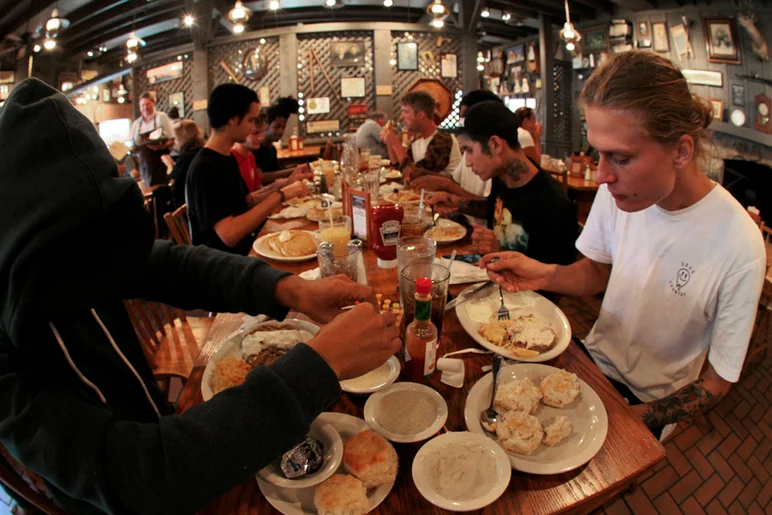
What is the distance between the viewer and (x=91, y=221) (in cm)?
75

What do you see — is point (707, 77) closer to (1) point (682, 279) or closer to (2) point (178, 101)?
(1) point (682, 279)

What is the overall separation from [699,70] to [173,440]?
8.21m

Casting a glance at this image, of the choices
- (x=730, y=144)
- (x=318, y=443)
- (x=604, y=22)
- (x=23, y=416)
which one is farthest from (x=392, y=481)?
(x=604, y=22)

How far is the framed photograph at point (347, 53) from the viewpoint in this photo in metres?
9.77

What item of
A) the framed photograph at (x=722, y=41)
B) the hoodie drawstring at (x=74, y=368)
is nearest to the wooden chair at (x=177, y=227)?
the hoodie drawstring at (x=74, y=368)

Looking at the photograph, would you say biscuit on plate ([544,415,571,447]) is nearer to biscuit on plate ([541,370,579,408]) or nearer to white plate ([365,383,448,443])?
biscuit on plate ([541,370,579,408])

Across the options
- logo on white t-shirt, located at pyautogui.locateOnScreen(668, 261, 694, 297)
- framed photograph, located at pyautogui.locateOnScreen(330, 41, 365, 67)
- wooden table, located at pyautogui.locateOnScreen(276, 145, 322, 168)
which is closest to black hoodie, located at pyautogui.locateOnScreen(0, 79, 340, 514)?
logo on white t-shirt, located at pyautogui.locateOnScreen(668, 261, 694, 297)

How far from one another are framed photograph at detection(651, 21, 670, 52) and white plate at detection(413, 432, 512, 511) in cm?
Answer: 840

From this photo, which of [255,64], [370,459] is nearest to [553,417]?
[370,459]

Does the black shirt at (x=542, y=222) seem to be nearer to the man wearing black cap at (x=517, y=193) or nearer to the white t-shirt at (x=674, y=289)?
the man wearing black cap at (x=517, y=193)

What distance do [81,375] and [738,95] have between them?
301 inches

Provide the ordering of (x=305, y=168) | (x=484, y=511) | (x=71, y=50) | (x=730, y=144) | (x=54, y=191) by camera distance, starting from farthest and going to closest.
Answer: (x=71, y=50), (x=730, y=144), (x=305, y=168), (x=484, y=511), (x=54, y=191)

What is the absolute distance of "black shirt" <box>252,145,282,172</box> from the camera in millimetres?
5113

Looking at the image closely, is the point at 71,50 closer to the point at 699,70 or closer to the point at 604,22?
the point at 604,22
